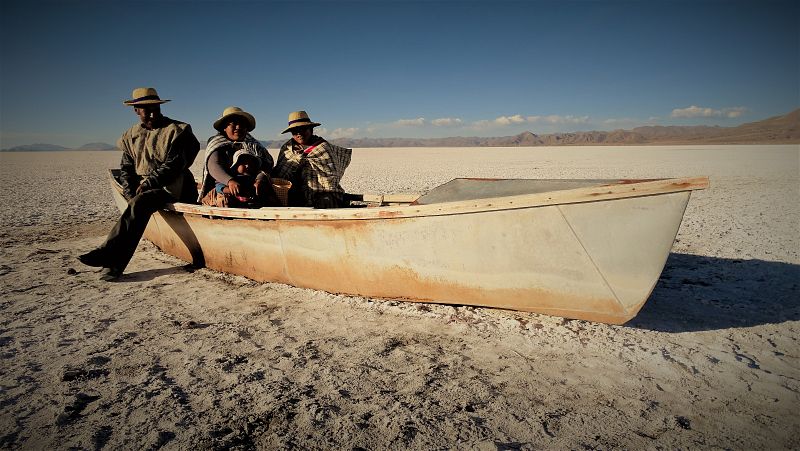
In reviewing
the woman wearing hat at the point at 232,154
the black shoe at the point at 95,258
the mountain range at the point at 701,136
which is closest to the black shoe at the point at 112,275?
the black shoe at the point at 95,258

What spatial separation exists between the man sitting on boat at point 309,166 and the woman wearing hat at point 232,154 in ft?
0.99

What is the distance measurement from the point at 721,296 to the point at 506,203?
247 cm

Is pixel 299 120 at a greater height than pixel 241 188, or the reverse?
pixel 299 120

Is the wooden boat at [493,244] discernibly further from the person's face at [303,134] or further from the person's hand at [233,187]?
the person's face at [303,134]

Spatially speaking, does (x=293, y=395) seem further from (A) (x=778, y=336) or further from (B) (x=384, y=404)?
(A) (x=778, y=336)

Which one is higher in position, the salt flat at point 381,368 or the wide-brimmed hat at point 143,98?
the wide-brimmed hat at point 143,98

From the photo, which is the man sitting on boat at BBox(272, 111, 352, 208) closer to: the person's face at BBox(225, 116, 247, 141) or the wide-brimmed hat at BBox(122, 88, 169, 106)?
the person's face at BBox(225, 116, 247, 141)

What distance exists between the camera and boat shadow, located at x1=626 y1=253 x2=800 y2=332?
3.16 m

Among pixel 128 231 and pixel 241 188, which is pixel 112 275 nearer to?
pixel 128 231

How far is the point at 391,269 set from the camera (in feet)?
10.9

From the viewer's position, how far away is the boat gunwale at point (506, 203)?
7.76ft

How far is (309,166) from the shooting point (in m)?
4.45

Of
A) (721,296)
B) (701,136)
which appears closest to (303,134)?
(721,296)

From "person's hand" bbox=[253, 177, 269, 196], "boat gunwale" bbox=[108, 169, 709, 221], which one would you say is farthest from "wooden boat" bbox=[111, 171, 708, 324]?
"person's hand" bbox=[253, 177, 269, 196]
